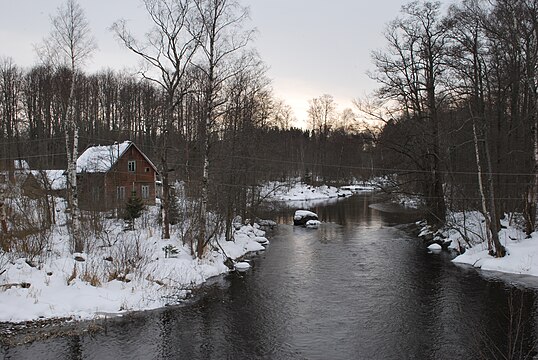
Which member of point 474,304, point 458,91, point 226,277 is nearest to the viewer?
point 474,304

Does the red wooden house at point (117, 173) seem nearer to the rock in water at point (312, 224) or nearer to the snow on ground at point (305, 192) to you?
the rock in water at point (312, 224)

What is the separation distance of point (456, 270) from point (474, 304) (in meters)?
5.02

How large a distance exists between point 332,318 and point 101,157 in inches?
1058

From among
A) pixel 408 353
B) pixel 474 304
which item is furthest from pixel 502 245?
pixel 408 353

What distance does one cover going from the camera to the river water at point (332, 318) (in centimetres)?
1041

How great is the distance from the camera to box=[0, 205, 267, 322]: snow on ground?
12.7 meters

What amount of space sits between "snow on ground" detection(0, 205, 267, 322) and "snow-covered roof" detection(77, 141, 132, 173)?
15753 millimetres

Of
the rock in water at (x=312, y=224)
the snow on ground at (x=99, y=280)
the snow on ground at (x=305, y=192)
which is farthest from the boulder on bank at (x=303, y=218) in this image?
the snow on ground at (x=305, y=192)

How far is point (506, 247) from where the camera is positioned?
19188 millimetres

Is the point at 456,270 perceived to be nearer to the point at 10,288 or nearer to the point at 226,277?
the point at 226,277

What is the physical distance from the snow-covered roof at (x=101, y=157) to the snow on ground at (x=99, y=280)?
51.7 ft

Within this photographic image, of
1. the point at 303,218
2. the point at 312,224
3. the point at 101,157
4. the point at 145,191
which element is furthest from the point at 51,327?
the point at 145,191

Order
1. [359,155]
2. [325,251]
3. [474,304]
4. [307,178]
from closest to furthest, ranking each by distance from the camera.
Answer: [474,304] < [325,251] < [307,178] < [359,155]

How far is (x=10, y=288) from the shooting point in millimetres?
12867
